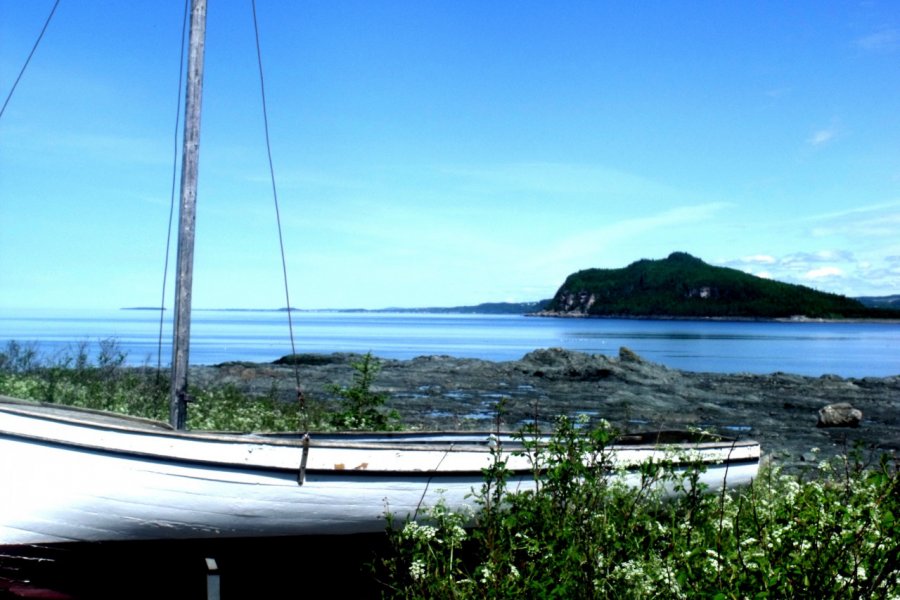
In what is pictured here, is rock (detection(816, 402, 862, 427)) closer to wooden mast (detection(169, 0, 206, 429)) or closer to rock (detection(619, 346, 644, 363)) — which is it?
rock (detection(619, 346, 644, 363))

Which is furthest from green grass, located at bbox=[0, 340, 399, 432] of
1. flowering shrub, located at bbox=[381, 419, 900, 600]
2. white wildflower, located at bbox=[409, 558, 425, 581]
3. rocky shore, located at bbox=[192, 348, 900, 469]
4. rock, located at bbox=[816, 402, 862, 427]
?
rock, located at bbox=[816, 402, 862, 427]

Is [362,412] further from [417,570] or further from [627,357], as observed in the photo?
[627,357]

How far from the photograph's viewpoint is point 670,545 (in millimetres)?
5648

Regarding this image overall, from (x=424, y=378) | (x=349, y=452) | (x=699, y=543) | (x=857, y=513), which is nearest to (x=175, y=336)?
(x=349, y=452)

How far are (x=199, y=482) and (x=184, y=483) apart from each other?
133 mm

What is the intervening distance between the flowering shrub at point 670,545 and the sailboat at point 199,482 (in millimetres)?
667

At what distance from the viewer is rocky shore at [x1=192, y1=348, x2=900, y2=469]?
75.0 feet

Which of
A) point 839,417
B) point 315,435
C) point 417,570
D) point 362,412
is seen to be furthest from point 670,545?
point 839,417

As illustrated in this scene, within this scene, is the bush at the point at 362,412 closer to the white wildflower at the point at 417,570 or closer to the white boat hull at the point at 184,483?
the white boat hull at the point at 184,483

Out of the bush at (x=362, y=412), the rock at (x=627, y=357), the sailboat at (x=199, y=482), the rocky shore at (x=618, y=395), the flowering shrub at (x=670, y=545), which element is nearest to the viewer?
the flowering shrub at (x=670, y=545)

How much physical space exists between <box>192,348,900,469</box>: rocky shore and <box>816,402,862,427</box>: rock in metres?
0.35

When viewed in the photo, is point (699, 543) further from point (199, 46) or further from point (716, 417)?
point (716, 417)

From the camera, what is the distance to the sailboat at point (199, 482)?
7.42 meters

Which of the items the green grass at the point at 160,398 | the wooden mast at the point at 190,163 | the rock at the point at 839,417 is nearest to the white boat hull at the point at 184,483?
the wooden mast at the point at 190,163
